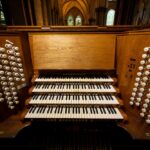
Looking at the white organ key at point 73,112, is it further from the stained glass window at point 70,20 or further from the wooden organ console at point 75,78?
the stained glass window at point 70,20

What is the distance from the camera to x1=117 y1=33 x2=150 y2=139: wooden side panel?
1.17 m

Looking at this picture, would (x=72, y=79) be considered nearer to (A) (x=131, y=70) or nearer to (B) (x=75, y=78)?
(B) (x=75, y=78)

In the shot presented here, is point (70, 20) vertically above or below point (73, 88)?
above

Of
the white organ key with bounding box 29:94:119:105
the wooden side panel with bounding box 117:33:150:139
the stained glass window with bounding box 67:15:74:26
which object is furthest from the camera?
the stained glass window with bounding box 67:15:74:26

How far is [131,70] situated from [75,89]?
27.2 inches

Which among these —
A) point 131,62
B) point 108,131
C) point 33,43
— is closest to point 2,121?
point 33,43

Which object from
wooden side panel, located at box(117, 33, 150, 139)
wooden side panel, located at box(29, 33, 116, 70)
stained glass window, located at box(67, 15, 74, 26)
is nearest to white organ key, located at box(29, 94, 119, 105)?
wooden side panel, located at box(117, 33, 150, 139)

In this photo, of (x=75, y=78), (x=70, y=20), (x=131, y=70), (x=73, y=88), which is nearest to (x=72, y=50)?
(x=75, y=78)

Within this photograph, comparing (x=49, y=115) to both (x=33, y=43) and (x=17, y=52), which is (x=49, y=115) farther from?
(x=33, y=43)

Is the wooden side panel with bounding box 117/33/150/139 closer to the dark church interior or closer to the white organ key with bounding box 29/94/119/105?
the dark church interior

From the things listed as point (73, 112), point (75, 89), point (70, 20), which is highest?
point (70, 20)

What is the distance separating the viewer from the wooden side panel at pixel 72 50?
1.59 metres

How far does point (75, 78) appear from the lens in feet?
5.37

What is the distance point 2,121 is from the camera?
51.6 inches
